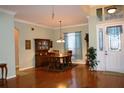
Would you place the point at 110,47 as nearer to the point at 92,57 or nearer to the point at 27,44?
the point at 92,57

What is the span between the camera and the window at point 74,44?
8844mm

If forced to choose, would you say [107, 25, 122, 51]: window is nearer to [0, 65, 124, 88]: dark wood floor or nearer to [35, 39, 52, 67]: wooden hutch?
[0, 65, 124, 88]: dark wood floor

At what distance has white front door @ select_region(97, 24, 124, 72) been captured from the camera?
5539 mm

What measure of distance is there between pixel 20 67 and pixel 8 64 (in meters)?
1.74

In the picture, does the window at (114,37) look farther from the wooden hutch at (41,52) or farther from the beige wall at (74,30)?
the wooden hutch at (41,52)

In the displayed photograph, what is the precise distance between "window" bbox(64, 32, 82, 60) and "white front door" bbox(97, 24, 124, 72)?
9.15ft

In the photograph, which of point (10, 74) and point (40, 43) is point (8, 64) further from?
point (40, 43)

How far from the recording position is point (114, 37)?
225 inches

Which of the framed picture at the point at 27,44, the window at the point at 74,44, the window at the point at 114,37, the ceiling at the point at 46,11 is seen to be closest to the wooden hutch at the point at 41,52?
the framed picture at the point at 27,44

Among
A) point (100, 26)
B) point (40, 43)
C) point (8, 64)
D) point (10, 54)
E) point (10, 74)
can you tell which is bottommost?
point (10, 74)

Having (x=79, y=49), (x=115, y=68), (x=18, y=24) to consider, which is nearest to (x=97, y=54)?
(x=115, y=68)

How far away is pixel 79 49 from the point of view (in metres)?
8.85

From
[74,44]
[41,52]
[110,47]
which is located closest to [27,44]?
[41,52]

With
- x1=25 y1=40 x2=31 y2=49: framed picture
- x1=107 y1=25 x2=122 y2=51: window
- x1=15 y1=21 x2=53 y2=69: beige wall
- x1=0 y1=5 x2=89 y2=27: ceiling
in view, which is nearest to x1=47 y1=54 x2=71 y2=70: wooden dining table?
x1=15 y1=21 x2=53 y2=69: beige wall
